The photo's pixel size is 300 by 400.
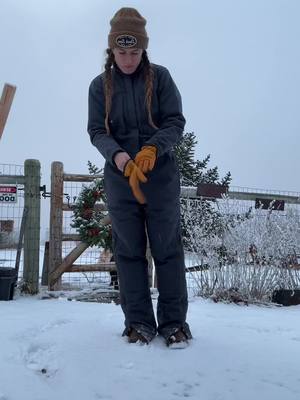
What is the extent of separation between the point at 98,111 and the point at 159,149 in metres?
0.44

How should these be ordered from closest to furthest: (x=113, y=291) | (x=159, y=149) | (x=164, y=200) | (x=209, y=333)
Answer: (x=159, y=149), (x=164, y=200), (x=209, y=333), (x=113, y=291)

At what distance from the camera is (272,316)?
131 inches

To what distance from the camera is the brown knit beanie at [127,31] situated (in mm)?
2340

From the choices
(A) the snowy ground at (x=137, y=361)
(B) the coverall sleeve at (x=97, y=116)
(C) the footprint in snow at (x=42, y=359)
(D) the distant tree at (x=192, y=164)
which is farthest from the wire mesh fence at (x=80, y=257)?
(D) the distant tree at (x=192, y=164)

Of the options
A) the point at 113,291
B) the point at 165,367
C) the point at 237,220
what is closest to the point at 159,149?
the point at 165,367

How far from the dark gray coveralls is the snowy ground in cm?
19

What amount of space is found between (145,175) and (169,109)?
38 centimetres

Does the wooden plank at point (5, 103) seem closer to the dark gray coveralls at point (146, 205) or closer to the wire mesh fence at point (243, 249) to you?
the dark gray coveralls at point (146, 205)

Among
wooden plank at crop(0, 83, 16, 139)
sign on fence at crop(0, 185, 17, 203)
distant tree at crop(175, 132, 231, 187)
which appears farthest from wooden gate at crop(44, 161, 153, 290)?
distant tree at crop(175, 132, 231, 187)

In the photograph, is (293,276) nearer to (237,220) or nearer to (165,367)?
(237,220)

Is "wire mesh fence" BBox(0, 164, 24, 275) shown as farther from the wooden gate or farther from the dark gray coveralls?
the dark gray coveralls

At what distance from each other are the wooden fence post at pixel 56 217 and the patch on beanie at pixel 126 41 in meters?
2.92

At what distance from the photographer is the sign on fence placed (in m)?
4.62

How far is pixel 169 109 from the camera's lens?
7.93ft
